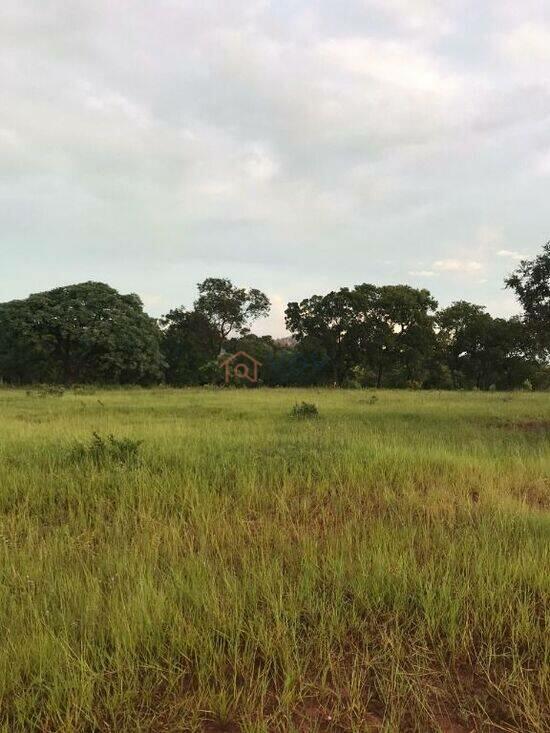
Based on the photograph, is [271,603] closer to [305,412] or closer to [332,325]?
[305,412]

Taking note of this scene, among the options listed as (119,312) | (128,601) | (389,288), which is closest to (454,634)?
(128,601)

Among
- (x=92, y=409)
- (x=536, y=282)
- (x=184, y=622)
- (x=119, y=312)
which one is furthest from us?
(x=119, y=312)

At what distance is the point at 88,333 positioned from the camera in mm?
39688

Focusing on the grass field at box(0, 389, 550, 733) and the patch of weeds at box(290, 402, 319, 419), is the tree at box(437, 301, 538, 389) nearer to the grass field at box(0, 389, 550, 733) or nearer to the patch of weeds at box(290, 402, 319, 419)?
the patch of weeds at box(290, 402, 319, 419)

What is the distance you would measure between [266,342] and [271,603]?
56.1 m

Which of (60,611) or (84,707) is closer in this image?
(84,707)

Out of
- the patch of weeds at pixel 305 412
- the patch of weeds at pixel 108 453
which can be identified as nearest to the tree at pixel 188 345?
the patch of weeds at pixel 305 412

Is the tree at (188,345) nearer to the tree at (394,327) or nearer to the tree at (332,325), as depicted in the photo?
the tree at (332,325)

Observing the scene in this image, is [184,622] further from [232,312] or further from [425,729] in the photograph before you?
[232,312]

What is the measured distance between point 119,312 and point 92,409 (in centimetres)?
2539

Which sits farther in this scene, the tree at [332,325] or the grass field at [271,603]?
the tree at [332,325]

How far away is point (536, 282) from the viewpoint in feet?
48.4

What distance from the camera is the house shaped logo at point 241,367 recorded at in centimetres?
5175

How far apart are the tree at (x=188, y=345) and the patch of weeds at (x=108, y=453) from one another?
46734 millimetres
